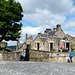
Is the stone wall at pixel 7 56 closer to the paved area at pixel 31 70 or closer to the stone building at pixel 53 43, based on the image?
the paved area at pixel 31 70

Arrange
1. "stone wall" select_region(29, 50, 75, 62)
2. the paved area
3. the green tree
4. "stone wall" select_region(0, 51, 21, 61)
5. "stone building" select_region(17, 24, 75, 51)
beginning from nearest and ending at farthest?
the paved area, "stone wall" select_region(0, 51, 21, 61), "stone wall" select_region(29, 50, 75, 62), the green tree, "stone building" select_region(17, 24, 75, 51)

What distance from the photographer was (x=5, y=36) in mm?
20750

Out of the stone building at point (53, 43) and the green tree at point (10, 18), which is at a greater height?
the green tree at point (10, 18)

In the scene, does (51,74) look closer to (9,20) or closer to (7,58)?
(7,58)

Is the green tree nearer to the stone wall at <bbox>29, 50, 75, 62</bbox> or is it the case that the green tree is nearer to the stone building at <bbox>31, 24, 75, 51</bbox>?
the stone wall at <bbox>29, 50, 75, 62</bbox>

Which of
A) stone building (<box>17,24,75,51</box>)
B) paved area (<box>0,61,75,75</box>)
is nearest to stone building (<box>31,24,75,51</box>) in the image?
stone building (<box>17,24,75,51</box>)

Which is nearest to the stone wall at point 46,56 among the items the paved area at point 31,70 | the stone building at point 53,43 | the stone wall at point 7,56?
the stone wall at point 7,56

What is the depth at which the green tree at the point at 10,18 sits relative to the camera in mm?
19047

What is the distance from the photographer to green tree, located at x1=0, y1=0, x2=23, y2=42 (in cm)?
1905

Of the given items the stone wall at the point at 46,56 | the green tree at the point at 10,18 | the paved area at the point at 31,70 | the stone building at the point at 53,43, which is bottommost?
the paved area at the point at 31,70

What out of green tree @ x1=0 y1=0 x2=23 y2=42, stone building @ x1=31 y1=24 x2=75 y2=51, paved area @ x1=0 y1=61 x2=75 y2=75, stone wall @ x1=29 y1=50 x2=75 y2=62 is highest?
green tree @ x1=0 y1=0 x2=23 y2=42

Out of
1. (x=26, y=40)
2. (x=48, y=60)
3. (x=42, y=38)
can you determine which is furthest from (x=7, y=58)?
(x=26, y=40)

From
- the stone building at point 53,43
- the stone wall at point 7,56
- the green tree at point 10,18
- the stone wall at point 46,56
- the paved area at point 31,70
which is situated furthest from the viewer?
the stone building at point 53,43

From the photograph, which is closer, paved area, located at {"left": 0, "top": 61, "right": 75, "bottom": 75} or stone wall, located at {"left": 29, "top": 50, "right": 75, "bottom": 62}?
paved area, located at {"left": 0, "top": 61, "right": 75, "bottom": 75}
